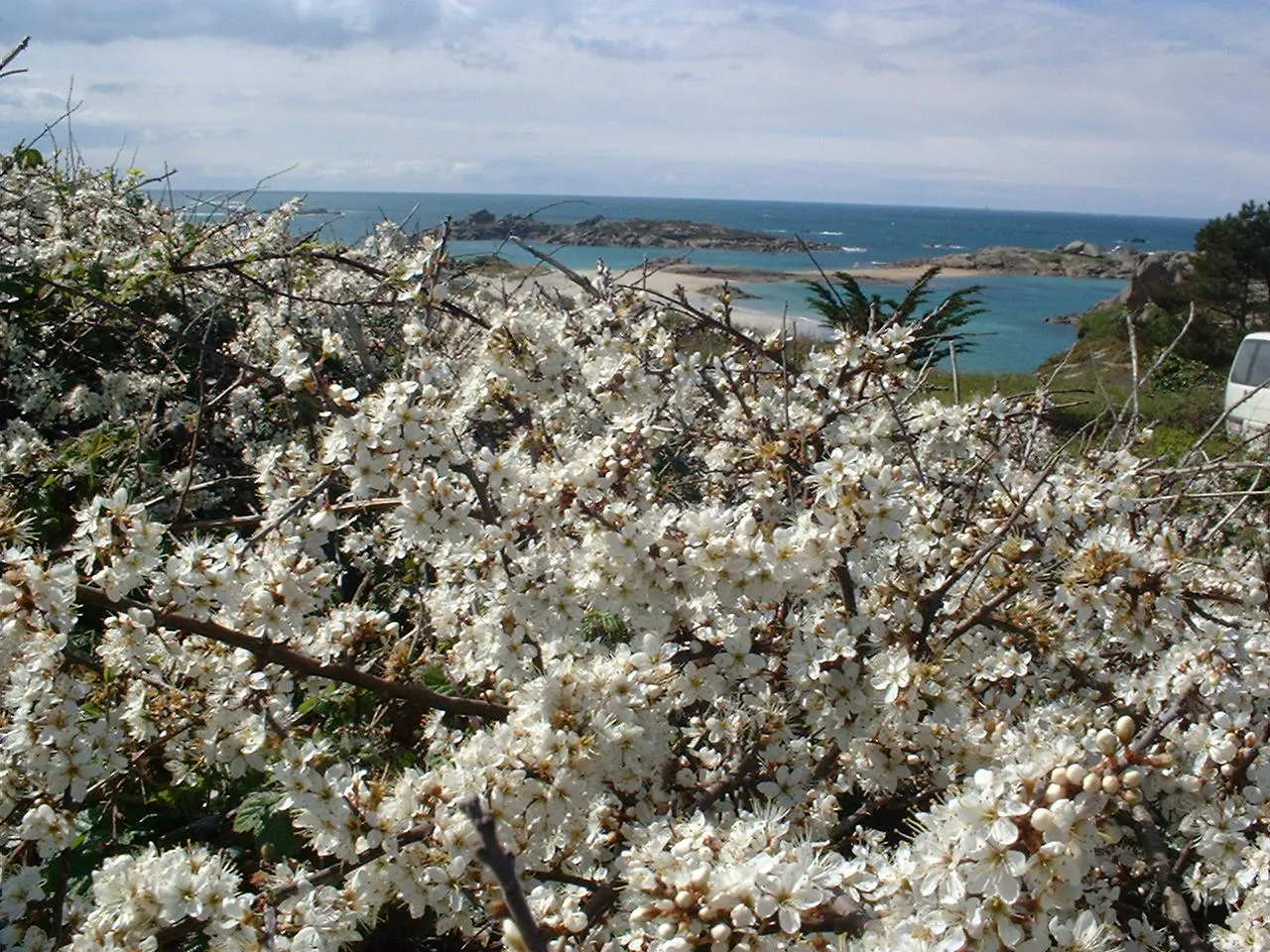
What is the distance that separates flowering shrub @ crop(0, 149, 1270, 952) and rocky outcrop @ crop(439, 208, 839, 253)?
1876 millimetres

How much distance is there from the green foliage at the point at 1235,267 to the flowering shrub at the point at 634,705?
27.2m

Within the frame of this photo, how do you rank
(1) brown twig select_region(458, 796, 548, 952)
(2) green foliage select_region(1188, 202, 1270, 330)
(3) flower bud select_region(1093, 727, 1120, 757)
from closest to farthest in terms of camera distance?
1. (1) brown twig select_region(458, 796, 548, 952)
2. (3) flower bud select_region(1093, 727, 1120, 757)
3. (2) green foliage select_region(1188, 202, 1270, 330)

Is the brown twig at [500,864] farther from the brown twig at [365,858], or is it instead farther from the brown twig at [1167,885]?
the brown twig at [1167,885]

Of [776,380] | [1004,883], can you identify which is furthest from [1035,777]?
[776,380]

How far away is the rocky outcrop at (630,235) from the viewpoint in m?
5.29

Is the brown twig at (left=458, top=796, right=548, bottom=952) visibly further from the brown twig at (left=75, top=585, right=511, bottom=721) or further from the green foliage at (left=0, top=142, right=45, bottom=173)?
the green foliage at (left=0, top=142, right=45, bottom=173)

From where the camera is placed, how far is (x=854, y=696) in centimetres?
218

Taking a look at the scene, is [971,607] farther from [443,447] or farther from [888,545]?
[443,447]

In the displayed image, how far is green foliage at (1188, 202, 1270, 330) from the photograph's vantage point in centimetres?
2498

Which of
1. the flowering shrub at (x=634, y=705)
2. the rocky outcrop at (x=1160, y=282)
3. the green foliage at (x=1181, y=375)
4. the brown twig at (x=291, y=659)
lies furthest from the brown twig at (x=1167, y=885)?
the rocky outcrop at (x=1160, y=282)

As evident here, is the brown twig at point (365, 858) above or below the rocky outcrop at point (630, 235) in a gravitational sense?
below

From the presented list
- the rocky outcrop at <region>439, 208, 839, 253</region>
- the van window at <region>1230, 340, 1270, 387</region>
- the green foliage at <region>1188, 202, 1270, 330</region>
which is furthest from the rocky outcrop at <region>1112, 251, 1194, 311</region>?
the rocky outcrop at <region>439, 208, 839, 253</region>

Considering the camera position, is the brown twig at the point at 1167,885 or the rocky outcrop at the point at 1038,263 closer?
the brown twig at the point at 1167,885

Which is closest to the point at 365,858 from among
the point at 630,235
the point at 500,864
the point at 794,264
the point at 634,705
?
the point at 634,705
